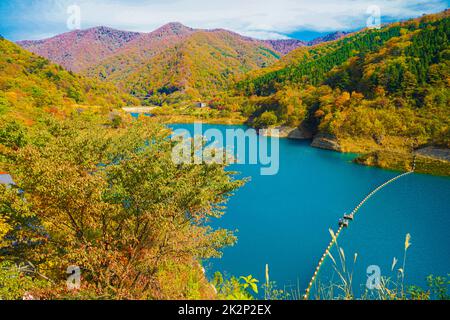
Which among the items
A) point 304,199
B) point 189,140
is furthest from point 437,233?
point 189,140

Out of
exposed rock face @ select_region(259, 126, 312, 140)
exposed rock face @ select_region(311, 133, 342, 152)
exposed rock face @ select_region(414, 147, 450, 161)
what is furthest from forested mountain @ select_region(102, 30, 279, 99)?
exposed rock face @ select_region(414, 147, 450, 161)

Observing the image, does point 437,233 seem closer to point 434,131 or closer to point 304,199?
point 304,199

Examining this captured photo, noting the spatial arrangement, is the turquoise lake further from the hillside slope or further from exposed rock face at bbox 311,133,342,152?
exposed rock face at bbox 311,133,342,152

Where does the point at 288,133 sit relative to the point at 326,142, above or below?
above

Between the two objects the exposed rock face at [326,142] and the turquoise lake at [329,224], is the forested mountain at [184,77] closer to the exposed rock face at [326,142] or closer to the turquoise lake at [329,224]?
the exposed rock face at [326,142]

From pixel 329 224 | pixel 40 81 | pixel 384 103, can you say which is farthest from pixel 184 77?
pixel 329 224

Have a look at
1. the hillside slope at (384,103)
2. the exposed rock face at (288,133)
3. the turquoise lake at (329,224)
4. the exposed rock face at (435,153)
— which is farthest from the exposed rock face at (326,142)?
the turquoise lake at (329,224)

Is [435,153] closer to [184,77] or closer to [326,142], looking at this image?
[326,142]
